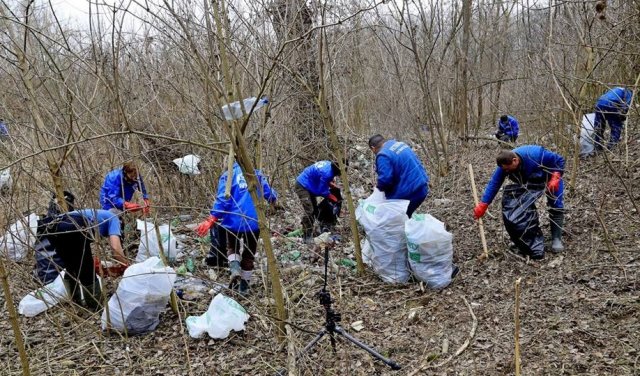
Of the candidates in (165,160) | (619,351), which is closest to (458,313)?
(619,351)

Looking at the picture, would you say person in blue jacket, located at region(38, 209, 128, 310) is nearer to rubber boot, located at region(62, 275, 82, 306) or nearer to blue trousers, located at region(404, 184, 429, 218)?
rubber boot, located at region(62, 275, 82, 306)

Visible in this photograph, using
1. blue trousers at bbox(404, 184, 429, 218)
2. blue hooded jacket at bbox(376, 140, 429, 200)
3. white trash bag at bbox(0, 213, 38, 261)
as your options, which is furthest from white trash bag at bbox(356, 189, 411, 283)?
white trash bag at bbox(0, 213, 38, 261)

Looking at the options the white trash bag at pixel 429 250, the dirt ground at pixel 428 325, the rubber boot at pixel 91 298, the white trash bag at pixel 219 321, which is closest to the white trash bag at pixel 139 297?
the dirt ground at pixel 428 325

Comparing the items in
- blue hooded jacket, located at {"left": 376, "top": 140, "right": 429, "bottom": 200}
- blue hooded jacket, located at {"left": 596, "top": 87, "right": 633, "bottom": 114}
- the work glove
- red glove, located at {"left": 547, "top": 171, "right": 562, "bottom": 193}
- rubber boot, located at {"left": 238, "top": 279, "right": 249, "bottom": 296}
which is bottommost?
rubber boot, located at {"left": 238, "top": 279, "right": 249, "bottom": 296}

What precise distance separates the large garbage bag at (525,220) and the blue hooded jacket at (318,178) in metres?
1.94

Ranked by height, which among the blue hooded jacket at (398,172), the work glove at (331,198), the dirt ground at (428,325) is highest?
the blue hooded jacket at (398,172)

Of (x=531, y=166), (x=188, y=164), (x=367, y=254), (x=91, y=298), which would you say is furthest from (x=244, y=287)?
(x=531, y=166)

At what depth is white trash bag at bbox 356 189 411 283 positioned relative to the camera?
13.8 ft

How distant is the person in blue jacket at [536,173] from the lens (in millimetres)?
4340

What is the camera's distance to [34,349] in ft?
12.1

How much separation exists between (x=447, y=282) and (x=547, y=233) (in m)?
1.45

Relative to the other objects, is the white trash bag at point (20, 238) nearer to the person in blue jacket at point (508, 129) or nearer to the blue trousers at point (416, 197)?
the blue trousers at point (416, 197)

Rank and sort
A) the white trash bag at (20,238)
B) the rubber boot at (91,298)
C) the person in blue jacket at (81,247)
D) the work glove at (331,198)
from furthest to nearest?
the work glove at (331,198) → the rubber boot at (91,298) → the person in blue jacket at (81,247) → the white trash bag at (20,238)

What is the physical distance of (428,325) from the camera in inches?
144
